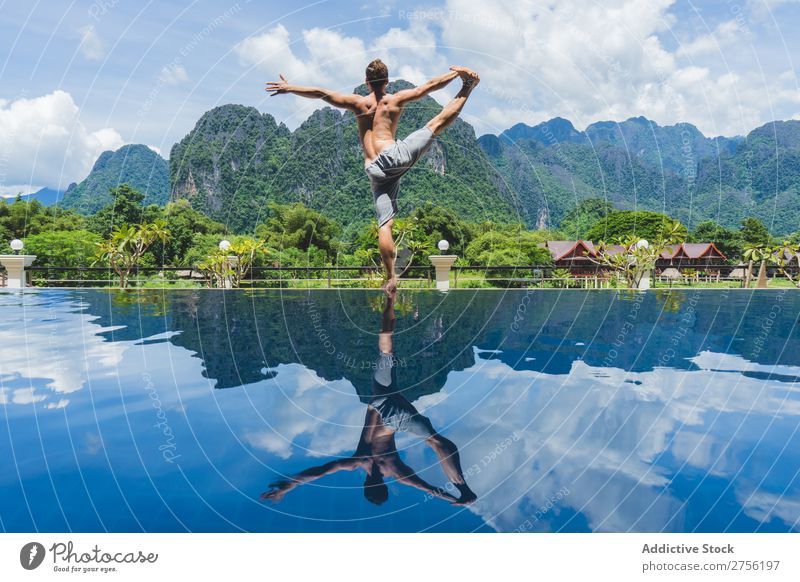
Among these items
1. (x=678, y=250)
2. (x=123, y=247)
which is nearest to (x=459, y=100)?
(x=123, y=247)

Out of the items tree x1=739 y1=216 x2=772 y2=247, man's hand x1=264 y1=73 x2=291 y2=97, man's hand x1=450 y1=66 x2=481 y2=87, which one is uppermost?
tree x1=739 y1=216 x2=772 y2=247

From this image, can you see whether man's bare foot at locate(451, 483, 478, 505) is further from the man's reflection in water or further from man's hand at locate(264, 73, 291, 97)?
man's hand at locate(264, 73, 291, 97)

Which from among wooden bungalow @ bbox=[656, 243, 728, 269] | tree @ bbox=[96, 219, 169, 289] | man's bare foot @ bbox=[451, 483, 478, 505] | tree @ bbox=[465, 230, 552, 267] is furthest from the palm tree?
wooden bungalow @ bbox=[656, 243, 728, 269]

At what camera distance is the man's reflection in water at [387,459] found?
2121 millimetres

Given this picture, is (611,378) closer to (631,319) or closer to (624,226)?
(631,319)

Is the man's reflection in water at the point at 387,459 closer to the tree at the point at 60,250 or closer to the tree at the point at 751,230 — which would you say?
the tree at the point at 60,250

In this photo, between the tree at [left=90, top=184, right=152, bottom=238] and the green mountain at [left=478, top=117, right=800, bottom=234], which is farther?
the green mountain at [left=478, top=117, right=800, bottom=234]

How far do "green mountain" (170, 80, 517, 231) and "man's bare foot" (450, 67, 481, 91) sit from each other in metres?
15.4

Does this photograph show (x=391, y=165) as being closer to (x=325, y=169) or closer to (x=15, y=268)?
(x=15, y=268)

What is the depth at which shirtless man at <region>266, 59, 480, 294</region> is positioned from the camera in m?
6.10

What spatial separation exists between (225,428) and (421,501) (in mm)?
1265

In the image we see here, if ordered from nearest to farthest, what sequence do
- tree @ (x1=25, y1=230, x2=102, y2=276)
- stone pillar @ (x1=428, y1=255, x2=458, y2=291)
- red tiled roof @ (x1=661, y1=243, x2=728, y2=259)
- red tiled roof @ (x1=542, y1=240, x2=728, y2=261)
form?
stone pillar @ (x1=428, y1=255, x2=458, y2=291) < tree @ (x1=25, y1=230, x2=102, y2=276) < red tiled roof @ (x1=542, y1=240, x2=728, y2=261) < red tiled roof @ (x1=661, y1=243, x2=728, y2=259)

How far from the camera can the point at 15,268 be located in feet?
48.5
